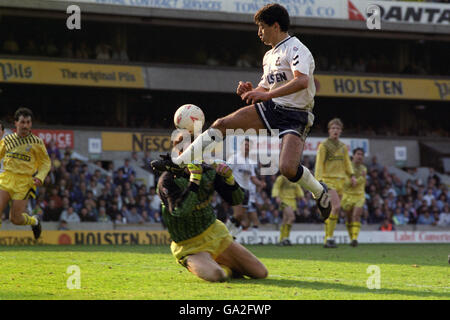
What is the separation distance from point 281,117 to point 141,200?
14257 mm

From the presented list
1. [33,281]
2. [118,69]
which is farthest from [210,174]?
[118,69]

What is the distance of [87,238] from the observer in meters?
19.5

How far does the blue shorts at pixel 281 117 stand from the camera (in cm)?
871

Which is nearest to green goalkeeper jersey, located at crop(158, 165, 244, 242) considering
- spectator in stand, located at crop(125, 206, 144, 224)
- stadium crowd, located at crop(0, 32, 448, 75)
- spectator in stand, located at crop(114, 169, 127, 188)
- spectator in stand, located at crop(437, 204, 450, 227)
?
spectator in stand, located at crop(125, 206, 144, 224)

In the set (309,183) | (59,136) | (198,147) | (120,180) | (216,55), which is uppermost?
(216,55)

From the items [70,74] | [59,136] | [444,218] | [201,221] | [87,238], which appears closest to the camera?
[201,221]

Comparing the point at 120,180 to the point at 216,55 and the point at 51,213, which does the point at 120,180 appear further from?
the point at 216,55

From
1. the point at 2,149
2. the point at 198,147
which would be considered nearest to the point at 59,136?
the point at 2,149

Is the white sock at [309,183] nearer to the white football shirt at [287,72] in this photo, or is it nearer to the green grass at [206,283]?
the white football shirt at [287,72]

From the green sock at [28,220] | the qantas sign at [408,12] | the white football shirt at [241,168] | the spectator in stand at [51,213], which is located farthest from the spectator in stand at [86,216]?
the qantas sign at [408,12]

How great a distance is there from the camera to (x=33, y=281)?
8086mm

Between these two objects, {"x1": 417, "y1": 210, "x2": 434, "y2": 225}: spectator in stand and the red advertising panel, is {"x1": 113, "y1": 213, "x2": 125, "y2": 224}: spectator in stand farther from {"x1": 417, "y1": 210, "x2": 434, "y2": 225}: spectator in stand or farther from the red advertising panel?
{"x1": 417, "y1": 210, "x2": 434, "y2": 225}: spectator in stand

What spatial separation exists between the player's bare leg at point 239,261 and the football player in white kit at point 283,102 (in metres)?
1.10
